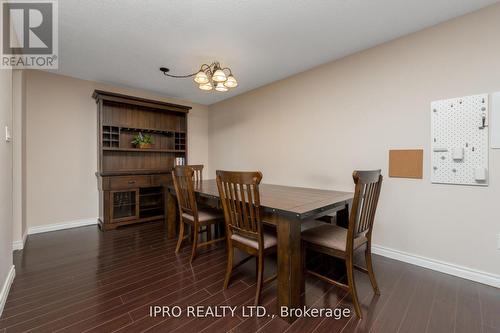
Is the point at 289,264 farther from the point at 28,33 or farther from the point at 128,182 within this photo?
the point at 28,33

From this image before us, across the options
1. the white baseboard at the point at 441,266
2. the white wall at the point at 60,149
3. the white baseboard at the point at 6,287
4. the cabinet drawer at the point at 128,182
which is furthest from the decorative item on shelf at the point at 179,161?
the white baseboard at the point at 441,266

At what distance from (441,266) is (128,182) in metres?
4.12

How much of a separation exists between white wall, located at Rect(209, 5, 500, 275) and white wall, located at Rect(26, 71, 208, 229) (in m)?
3.09

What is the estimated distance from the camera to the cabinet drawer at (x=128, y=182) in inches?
133

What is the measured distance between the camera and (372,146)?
2.52 metres

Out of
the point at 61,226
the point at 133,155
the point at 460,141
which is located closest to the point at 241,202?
the point at 460,141

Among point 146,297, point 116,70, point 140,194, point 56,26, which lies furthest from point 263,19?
point 140,194

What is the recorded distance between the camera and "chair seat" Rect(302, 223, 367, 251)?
1597 millimetres

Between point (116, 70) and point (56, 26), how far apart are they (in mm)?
1041

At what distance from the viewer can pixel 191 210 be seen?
239 cm

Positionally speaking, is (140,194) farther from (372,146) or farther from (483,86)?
(483,86)

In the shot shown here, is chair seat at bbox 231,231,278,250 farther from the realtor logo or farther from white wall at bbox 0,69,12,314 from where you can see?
the realtor logo

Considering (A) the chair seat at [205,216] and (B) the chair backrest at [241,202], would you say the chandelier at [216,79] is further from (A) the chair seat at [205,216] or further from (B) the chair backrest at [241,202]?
(A) the chair seat at [205,216]

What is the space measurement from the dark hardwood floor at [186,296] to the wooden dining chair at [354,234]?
0.76 feet
